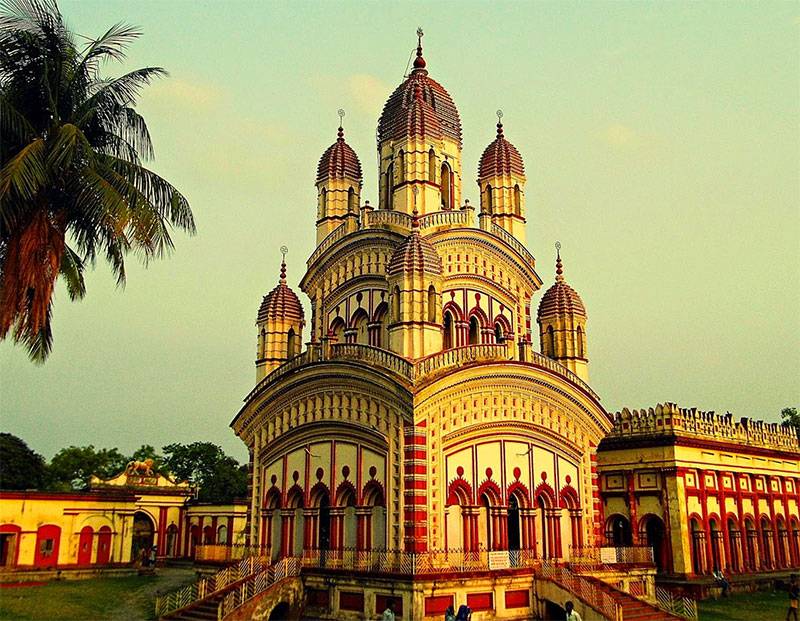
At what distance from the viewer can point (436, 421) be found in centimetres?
2625

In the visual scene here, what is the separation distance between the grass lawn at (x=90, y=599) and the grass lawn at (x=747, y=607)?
62.4 ft

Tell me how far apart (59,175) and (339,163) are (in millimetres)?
20160

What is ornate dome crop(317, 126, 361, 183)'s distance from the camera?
35250 millimetres

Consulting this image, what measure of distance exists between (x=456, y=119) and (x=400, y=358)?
12.7 metres

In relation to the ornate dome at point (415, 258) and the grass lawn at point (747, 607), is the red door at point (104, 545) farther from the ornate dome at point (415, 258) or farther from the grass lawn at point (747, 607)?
the grass lawn at point (747, 607)

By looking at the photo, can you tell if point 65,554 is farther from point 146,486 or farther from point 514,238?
point 514,238

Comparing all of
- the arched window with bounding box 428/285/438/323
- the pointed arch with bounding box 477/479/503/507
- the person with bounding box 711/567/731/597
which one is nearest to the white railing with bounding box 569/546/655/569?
the pointed arch with bounding box 477/479/503/507

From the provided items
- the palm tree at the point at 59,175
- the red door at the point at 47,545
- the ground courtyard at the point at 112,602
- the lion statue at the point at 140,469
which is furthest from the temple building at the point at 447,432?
the lion statue at the point at 140,469

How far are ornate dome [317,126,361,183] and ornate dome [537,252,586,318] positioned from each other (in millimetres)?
9366

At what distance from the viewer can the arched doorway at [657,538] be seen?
35.3m

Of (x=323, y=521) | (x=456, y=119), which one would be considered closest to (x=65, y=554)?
(x=323, y=521)

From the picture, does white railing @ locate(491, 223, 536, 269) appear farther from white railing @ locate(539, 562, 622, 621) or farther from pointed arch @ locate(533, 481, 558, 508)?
white railing @ locate(539, 562, 622, 621)

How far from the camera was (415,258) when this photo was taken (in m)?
27.5

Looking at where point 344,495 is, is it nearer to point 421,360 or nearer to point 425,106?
point 421,360
